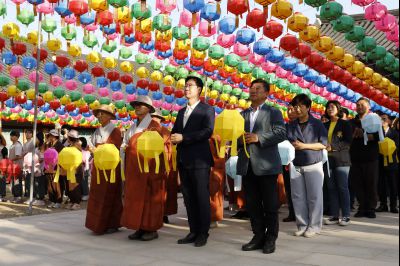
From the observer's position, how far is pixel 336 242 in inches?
183

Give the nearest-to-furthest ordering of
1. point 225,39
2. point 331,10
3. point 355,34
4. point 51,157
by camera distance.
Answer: point 331,10 → point 355,34 → point 51,157 → point 225,39

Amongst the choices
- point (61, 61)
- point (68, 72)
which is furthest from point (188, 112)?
point (68, 72)

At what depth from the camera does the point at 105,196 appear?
521 centimetres

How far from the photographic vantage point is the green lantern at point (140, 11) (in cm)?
731

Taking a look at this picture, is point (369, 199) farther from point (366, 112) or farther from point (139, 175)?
point (139, 175)

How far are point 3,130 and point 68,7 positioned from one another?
566 inches

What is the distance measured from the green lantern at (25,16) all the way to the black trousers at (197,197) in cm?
478

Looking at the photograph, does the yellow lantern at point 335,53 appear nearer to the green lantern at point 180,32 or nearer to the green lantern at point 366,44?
the green lantern at point 366,44

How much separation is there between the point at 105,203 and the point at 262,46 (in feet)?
15.8

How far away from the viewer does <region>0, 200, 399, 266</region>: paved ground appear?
387 cm

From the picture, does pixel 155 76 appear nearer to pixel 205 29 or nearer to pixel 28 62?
pixel 205 29

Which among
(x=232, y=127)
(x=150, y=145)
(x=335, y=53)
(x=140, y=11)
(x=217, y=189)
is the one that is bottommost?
(x=217, y=189)

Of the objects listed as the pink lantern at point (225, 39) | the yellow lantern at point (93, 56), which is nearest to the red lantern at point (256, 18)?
the pink lantern at point (225, 39)

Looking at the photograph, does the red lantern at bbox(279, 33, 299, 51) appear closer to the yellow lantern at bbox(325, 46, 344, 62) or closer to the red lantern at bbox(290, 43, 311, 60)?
the red lantern at bbox(290, 43, 311, 60)
